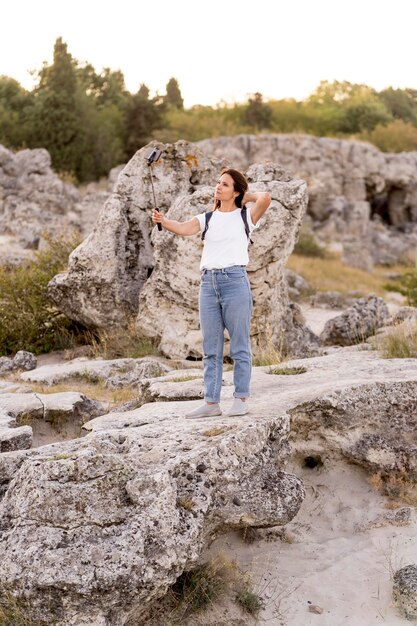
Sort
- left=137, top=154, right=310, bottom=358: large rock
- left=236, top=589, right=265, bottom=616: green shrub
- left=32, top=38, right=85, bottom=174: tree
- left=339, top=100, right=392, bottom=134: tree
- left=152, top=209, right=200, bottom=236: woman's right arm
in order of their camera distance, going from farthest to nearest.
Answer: left=339, top=100, right=392, bottom=134: tree, left=32, top=38, right=85, bottom=174: tree, left=137, top=154, right=310, bottom=358: large rock, left=152, top=209, right=200, bottom=236: woman's right arm, left=236, top=589, right=265, bottom=616: green shrub

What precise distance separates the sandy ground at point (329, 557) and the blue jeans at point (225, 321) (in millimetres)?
1049

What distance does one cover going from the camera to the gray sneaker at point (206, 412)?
562cm

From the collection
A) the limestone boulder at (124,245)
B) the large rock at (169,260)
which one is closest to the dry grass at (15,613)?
the large rock at (169,260)

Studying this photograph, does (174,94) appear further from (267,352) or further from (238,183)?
(238,183)

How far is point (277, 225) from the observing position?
32.0 ft

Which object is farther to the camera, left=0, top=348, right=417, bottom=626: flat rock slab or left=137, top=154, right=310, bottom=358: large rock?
left=137, top=154, right=310, bottom=358: large rock

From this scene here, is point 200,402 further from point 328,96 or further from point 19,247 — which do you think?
point 328,96

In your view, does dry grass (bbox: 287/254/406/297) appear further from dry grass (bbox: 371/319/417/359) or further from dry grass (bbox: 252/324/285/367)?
dry grass (bbox: 371/319/417/359)

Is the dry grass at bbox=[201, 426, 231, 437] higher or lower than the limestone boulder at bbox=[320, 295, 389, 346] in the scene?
higher

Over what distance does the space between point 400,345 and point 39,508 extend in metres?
4.74

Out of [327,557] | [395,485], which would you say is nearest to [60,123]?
[395,485]

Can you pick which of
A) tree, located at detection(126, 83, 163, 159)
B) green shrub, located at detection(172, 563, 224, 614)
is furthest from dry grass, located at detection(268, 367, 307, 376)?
tree, located at detection(126, 83, 163, 159)

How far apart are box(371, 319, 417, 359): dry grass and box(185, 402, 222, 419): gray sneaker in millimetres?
2832

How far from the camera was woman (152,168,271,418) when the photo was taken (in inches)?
216
